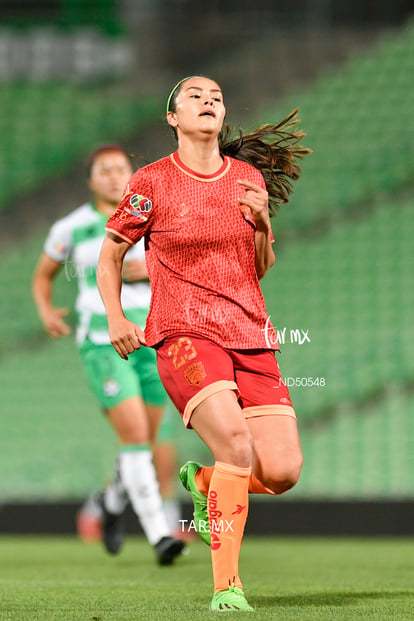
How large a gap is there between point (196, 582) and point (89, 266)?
6.90ft

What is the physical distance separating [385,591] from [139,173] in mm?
1942

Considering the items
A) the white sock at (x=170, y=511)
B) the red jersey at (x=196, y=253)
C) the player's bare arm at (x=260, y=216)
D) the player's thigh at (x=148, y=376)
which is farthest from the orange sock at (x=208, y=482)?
the white sock at (x=170, y=511)

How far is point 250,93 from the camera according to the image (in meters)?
14.8

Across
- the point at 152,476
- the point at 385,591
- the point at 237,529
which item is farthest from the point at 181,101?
the point at 152,476

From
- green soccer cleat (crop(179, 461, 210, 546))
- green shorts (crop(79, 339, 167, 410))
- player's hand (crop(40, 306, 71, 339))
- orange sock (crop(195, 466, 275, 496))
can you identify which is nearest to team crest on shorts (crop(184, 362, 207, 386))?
orange sock (crop(195, 466, 275, 496))

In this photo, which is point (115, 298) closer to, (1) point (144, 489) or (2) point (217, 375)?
(2) point (217, 375)

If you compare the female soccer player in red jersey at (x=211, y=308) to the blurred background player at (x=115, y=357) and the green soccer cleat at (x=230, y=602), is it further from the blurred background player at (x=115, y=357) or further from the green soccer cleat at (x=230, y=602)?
the blurred background player at (x=115, y=357)

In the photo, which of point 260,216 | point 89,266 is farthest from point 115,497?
point 260,216

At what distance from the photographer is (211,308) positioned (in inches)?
156

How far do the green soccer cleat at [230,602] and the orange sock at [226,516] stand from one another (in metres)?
0.03

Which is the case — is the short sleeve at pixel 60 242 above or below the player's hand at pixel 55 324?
above

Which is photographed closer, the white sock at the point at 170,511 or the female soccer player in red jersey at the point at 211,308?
the female soccer player in red jersey at the point at 211,308

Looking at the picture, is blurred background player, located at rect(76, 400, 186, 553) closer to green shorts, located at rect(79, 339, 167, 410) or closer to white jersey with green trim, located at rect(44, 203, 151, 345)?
green shorts, located at rect(79, 339, 167, 410)

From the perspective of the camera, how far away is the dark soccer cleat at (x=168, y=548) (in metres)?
5.82
